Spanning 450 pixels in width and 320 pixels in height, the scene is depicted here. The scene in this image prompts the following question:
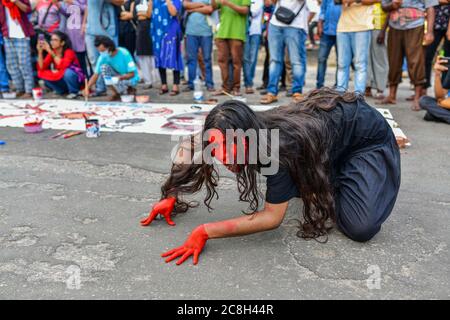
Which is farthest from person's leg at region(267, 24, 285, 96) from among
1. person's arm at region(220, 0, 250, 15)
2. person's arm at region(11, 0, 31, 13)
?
person's arm at region(11, 0, 31, 13)

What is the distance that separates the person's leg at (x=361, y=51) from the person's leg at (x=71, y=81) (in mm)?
3720

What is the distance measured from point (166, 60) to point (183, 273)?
15.0 feet

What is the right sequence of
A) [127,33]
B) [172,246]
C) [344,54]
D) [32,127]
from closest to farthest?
[172,246], [32,127], [344,54], [127,33]

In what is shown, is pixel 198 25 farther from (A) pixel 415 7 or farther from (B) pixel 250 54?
(A) pixel 415 7

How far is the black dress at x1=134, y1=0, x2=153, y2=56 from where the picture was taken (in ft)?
20.8

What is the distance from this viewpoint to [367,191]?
Answer: 2117 millimetres

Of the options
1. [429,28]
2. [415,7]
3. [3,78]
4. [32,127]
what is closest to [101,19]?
[3,78]

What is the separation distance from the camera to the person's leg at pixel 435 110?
4285 mm

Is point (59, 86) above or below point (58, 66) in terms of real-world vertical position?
below

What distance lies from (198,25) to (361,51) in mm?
2195

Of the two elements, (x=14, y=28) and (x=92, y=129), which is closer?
(x=92, y=129)


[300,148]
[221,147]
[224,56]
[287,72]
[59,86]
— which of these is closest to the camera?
[221,147]

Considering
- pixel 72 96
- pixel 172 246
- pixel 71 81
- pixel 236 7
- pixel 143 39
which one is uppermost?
pixel 236 7
